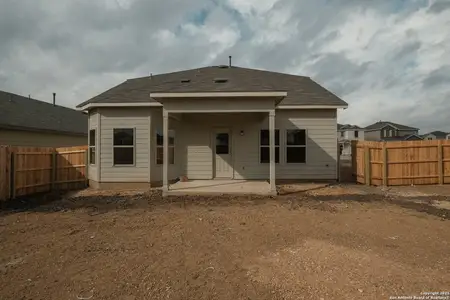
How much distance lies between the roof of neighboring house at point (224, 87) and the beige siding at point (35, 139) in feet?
15.6

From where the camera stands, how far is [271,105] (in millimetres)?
10336

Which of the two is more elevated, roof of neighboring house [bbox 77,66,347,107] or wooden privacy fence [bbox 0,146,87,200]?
roof of neighboring house [bbox 77,66,347,107]

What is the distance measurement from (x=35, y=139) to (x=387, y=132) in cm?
6078

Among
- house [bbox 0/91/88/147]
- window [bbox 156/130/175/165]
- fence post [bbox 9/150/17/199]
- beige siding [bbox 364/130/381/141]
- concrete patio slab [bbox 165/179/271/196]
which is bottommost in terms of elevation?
concrete patio slab [bbox 165/179/271/196]

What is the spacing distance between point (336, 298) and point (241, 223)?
354 cm

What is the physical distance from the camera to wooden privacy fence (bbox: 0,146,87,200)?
1007cm

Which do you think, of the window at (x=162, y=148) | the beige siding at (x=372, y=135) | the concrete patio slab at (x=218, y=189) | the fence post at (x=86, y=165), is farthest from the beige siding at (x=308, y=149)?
the beige siding at (x=372, y=135)

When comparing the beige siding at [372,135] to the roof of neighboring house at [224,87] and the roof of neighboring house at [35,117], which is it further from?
the roof of neighboring house at [35,117]

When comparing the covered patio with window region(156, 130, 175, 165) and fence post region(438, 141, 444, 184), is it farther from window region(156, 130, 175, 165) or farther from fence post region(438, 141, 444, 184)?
fence post region(438, 141, 444, 184)

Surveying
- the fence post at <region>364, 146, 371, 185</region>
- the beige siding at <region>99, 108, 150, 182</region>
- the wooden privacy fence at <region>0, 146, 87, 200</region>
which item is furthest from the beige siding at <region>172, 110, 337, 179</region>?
the wooden privacy fence at <region>0, 146, 87, 200</region>

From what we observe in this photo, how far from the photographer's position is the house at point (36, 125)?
15.7m

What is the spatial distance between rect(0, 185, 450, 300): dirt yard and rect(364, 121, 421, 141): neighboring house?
56.0 meters

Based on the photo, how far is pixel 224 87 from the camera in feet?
34.3

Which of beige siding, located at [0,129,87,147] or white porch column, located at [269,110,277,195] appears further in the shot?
beige siding, located at [0,129,87,147]
